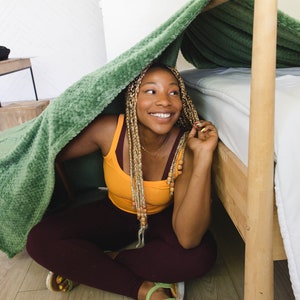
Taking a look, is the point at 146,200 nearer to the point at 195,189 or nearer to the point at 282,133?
the point at 195,189

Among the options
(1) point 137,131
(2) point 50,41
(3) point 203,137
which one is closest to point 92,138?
(1) point 137,131

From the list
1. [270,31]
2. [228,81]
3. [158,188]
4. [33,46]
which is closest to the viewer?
[270,31]

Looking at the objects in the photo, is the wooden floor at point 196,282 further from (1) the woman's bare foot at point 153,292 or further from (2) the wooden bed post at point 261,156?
(2) the wooden bed post at point 261,156

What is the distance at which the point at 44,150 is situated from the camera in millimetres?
719

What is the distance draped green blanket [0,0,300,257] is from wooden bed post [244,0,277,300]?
0.22 metres

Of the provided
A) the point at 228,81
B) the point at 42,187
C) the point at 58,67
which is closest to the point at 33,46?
the point at 58,67

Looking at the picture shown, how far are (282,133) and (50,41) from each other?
217 centimetres

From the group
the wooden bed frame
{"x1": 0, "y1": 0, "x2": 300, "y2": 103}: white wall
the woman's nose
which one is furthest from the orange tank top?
{"x1": 0, "y1": 0, "x2": 300, "y2": 103}: white wall

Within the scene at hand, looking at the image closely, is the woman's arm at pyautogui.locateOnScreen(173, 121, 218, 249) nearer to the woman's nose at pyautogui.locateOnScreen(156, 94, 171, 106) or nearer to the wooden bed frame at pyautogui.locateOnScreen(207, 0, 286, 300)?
the woman's nose at pyautogui.locateOnScreen(156, 94, 171, 106)

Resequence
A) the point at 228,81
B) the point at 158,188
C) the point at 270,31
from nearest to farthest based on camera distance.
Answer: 1. the point at 270,31
2. the point at 228,81
3. the point at 158,188

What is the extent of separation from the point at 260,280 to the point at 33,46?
7.40 feet

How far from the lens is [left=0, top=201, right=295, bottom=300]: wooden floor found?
82cm

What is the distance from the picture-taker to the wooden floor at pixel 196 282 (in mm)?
818

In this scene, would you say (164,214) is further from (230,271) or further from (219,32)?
(219,32)
